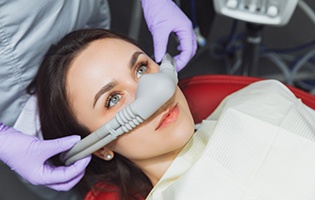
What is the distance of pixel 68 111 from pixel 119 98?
13 cm

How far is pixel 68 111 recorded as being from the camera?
3.38 feet

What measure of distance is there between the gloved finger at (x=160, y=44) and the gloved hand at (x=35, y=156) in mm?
271

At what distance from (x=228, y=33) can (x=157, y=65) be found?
3.28ft

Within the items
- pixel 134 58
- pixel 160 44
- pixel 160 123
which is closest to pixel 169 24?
pixel 160 44

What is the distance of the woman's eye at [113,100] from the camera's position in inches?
38.4

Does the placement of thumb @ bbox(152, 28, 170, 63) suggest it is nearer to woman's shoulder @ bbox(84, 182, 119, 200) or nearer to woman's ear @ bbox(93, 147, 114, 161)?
woman's ear @ bbox(93, 147, 114, 161)


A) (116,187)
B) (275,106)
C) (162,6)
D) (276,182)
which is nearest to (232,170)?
(276,182)

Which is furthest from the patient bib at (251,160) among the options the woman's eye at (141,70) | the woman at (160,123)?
the woman's eye at (141,70)

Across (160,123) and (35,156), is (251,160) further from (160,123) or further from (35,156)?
(35,156)

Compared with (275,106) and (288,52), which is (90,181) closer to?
(275,106)

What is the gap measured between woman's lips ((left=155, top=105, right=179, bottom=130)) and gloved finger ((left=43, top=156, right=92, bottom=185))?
0.18 meters

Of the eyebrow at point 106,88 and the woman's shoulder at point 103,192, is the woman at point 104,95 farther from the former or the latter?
the woman's shoulder at point 103,192

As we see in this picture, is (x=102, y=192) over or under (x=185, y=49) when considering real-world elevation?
under

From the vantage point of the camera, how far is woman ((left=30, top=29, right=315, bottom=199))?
3.20ft
